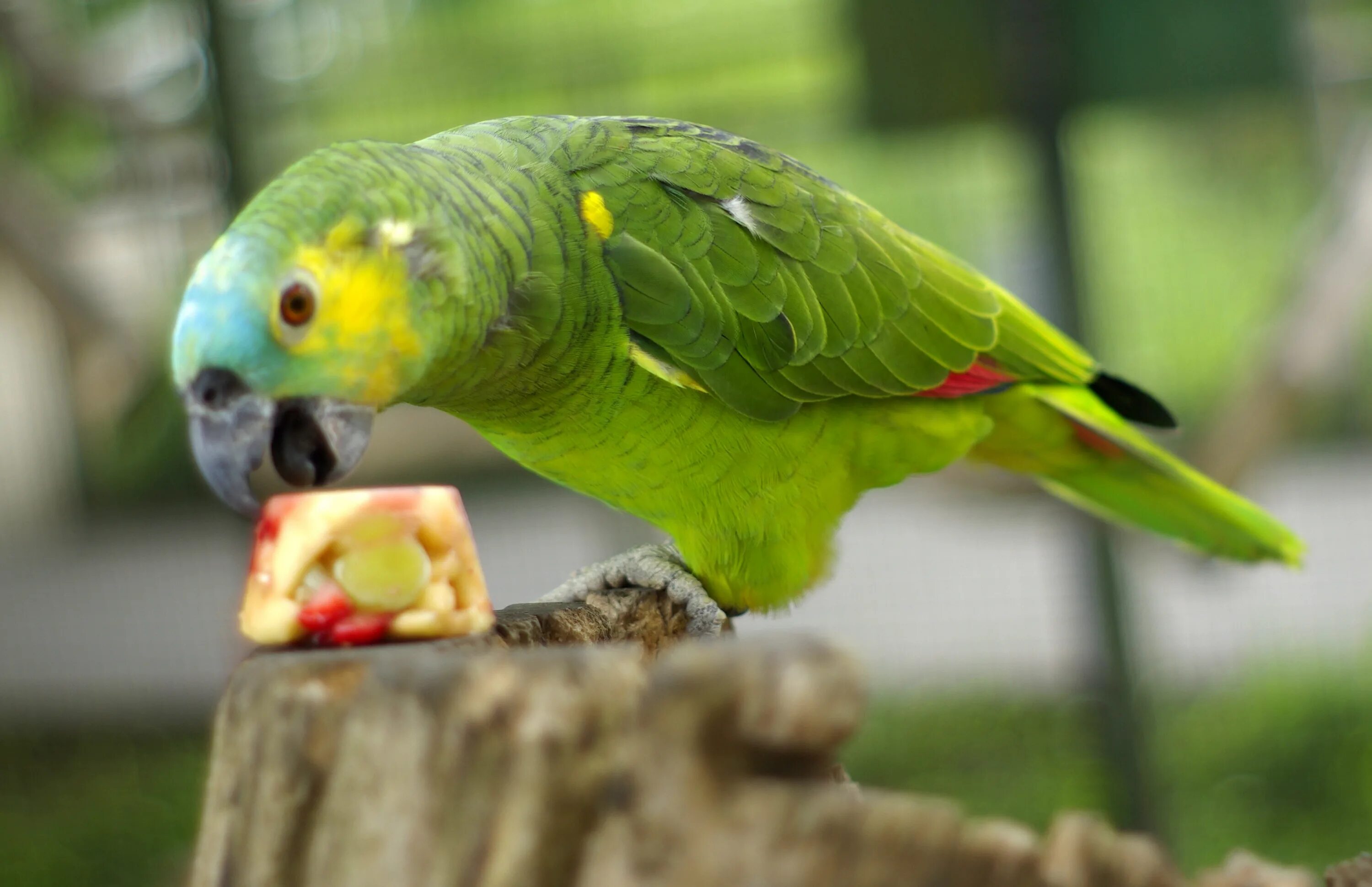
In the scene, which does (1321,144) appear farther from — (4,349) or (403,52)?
(4,349)

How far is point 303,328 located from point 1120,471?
153 cm

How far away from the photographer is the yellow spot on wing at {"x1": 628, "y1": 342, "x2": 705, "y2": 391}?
139 cm

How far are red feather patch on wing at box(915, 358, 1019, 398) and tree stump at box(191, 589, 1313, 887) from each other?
1021 millimetres

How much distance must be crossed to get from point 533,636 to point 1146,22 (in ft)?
7.76

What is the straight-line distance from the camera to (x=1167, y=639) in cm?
335

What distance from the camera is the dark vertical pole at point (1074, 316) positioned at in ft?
8.55

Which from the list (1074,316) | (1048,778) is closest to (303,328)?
(1074,316)

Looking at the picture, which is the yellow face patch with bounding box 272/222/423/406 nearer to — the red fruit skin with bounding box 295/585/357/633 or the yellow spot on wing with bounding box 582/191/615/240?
the red fruit skin with bounding box 295/585/357/633

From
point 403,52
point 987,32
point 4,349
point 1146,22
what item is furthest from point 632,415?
point 4,349

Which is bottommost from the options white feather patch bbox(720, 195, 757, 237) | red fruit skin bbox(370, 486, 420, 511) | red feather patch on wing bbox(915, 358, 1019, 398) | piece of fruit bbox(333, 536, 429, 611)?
red feather patch on wing bbox(915, 358, 1019, 398)

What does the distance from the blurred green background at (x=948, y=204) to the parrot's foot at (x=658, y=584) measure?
1.09m

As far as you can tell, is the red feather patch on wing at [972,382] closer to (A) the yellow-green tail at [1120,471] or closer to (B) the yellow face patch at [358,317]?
(A) the yellow-green tail at [1120,471]

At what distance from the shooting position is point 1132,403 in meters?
1.84

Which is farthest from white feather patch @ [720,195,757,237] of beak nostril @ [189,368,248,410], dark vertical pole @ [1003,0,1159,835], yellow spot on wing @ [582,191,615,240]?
dark vertical pole @ [1003,0,1159,835]
